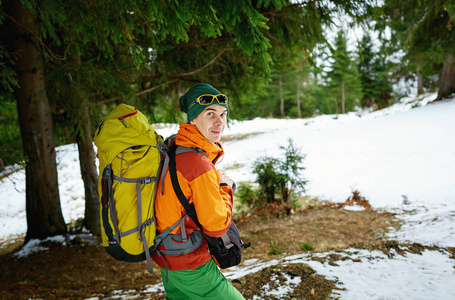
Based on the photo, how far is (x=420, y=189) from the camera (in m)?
8.16

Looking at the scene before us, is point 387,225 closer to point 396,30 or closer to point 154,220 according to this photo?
point 154,220

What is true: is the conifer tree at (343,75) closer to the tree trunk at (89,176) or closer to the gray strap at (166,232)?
the tree trunk at (89,176)

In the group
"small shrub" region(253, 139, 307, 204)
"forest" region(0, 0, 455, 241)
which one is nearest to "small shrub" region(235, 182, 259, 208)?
"small shrub" region(253, 139, 307, 204)

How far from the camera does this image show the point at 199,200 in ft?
5.69

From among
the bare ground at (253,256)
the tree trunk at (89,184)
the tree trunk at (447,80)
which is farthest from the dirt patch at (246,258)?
the tree trunk at (447,80)

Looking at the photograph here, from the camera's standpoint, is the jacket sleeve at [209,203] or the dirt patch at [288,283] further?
the dirt patch at [288,283]

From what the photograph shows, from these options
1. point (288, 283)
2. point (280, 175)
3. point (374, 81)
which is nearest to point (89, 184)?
point (280, 175)

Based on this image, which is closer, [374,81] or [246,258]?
[246,258]

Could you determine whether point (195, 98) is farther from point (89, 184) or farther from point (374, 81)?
point (374, 81)

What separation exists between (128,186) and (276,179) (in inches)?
243

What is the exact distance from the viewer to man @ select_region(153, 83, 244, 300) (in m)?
1.74

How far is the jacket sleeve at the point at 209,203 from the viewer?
1.73 m

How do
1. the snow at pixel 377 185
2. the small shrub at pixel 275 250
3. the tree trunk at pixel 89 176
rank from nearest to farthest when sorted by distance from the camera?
the snow at pixel 377 185, the small shrub at pixel 275 250, the tree trunk at pixel 89 176

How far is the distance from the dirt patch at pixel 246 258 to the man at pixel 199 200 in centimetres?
127
